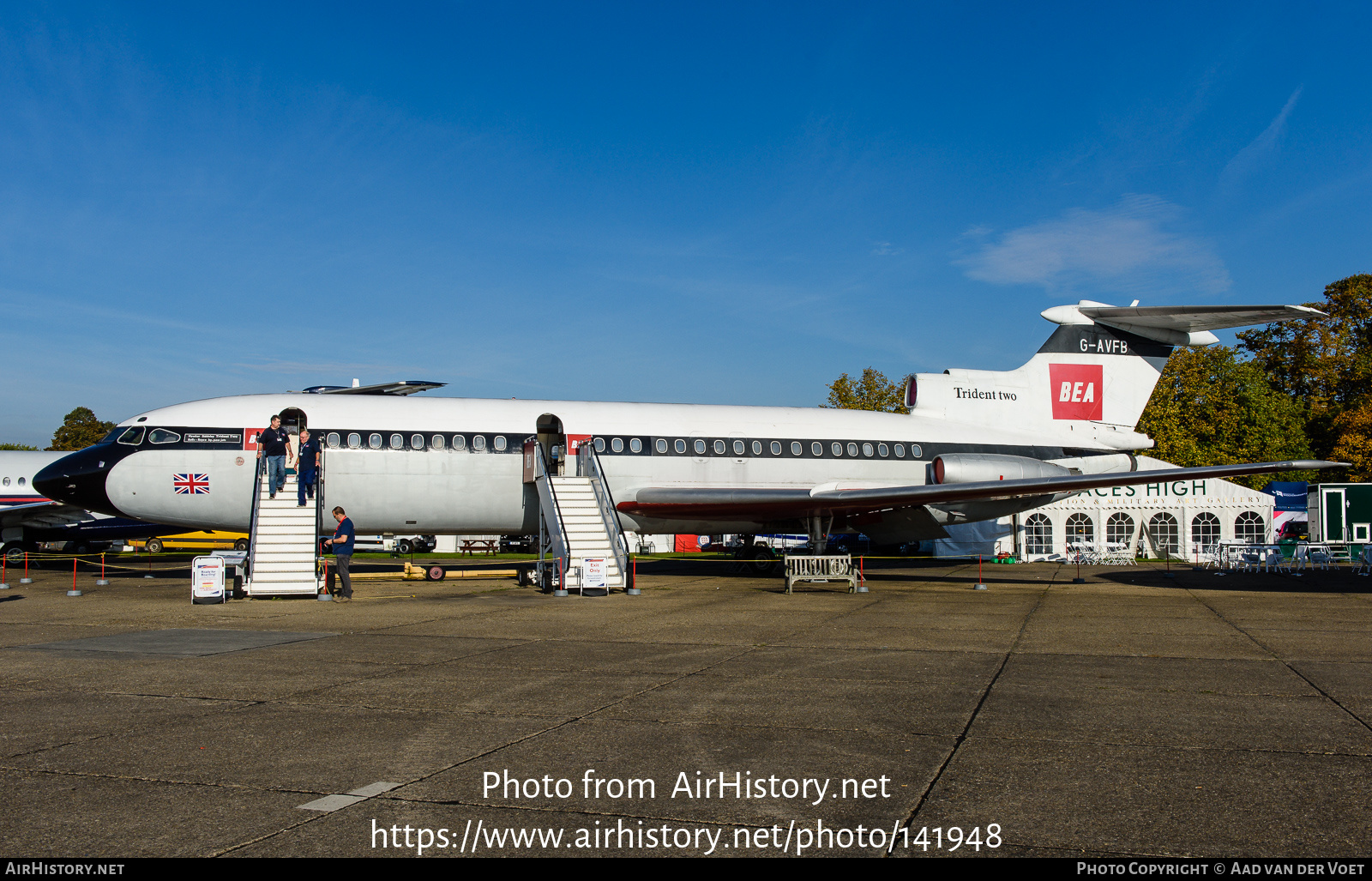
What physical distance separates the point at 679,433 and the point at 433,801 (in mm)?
16844

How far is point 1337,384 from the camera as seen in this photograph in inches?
2256

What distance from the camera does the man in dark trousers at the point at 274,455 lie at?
1806 cm

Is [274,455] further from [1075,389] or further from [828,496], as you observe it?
[1075,389]

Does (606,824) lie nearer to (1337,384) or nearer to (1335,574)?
(1335,574)

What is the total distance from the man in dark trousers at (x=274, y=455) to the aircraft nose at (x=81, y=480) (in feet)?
11.0

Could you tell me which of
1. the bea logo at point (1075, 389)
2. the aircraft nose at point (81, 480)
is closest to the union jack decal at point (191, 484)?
the aircraft nose at point (81, 480)

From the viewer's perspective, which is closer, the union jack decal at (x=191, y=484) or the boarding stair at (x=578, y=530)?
the boarding stair at (x=578, y=530)

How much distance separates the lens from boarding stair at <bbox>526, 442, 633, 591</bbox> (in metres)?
17.3

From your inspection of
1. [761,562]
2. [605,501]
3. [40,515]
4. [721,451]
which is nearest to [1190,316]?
[721,451]

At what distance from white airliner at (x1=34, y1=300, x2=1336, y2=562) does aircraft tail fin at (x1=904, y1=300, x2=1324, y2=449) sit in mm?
46

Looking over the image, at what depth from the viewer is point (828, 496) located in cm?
1991

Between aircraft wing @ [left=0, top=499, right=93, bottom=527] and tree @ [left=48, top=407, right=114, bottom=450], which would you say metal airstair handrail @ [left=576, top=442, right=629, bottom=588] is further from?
tree @ [left=48, top=407, right=114, bottom=450]

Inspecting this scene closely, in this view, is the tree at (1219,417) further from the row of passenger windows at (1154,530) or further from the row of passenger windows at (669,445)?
the row of passenger windows at (669,445)

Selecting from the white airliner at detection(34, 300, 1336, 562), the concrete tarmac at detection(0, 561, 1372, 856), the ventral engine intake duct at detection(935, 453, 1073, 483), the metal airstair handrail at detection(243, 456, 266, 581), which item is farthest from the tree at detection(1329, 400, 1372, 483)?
the metal airstair handrail at detection(243, 456, 266, 581)
